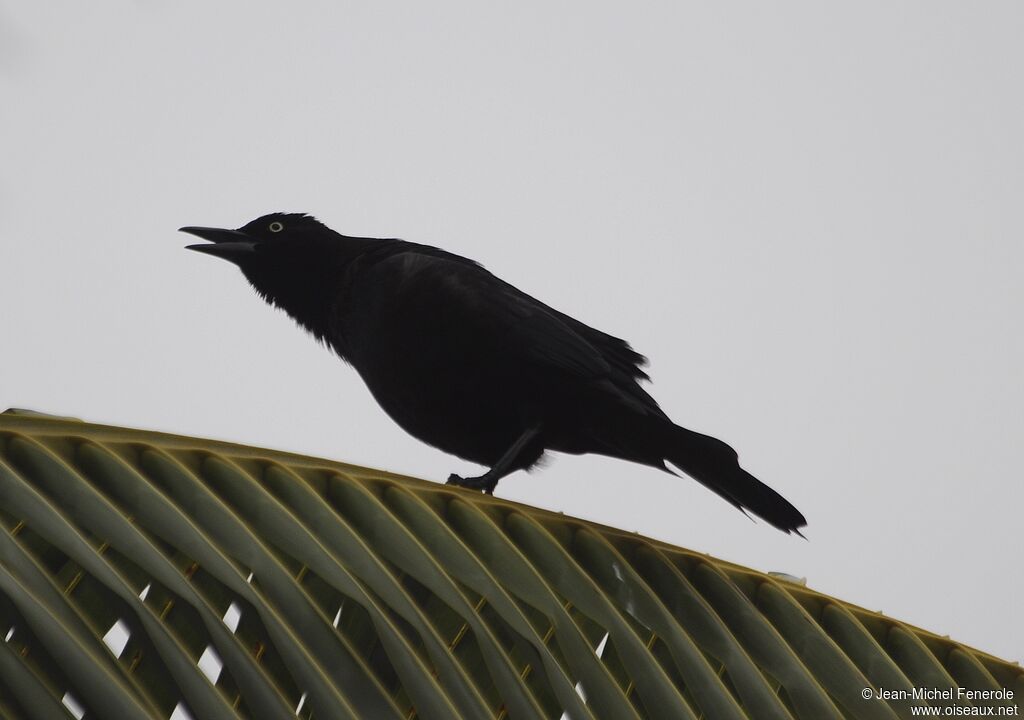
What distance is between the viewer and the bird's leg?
3.82 metres

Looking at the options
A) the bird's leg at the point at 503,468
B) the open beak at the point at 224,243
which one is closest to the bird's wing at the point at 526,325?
the bird's leg at the point at 503,468

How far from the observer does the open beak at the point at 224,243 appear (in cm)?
473

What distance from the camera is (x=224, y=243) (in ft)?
15.6

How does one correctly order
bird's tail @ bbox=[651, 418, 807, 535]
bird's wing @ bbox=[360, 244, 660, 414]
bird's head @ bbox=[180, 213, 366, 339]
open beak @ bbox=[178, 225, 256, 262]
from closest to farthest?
bird's tail @ bbox=[651, 418, 807, 535] → bird's wing @ bbox=[360, 244, 660, 414] → bird's head @ bbox=[180, 213, 366, 339] → open beak @ bbox=[178, 225, 256, 262]

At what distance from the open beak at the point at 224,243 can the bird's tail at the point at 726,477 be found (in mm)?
1994

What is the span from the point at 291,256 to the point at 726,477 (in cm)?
200

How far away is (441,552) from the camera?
241 cm

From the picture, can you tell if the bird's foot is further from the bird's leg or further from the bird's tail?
the bird's tail

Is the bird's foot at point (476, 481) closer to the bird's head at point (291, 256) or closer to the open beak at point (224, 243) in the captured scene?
the bird's head at point (291, 256)

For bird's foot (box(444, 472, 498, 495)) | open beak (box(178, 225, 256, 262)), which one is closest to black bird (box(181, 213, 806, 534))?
bird's foot (box(444, 472, 498, 495))

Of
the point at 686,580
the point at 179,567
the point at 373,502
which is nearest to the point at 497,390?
the point at 686,580

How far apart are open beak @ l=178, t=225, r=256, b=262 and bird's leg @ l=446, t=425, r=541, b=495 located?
1.43 metres

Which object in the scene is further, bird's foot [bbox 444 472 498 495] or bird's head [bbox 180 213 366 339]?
bird's head [bbox 180 213 366 339]

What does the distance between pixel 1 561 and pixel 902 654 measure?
6.50 feet
